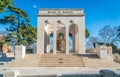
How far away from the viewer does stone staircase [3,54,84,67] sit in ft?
60.0

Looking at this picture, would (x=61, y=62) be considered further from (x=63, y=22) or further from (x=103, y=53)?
(x=63, y=22)

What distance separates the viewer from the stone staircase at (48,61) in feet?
60.0

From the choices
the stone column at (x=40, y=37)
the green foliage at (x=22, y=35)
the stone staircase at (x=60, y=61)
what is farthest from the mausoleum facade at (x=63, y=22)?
the green foliage at (x=22, y=35)

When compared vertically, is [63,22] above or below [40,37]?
above

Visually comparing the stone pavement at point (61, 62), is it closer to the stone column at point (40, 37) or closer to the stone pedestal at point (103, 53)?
the stone pedestal at point (103, 53)

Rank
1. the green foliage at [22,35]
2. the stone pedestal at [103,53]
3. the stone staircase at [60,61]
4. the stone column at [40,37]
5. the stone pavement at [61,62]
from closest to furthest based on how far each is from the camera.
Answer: the stone pavement at [61,62] < the stone staircase at [60,61] < the stone pedestal at [103,53] < the stone column at [40,37] < the green foliage at [22,35]

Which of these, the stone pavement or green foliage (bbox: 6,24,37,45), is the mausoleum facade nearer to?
the stone pavement

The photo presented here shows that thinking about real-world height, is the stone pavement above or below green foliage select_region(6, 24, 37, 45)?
below

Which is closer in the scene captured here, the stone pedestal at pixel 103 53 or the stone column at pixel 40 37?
the stone pedestal at pixel 103 53

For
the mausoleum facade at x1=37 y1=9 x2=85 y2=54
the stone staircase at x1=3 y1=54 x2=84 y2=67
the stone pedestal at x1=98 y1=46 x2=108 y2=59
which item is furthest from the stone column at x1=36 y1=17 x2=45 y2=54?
the stone pedestal at x1=98 y1=46 x2=108 y2=59

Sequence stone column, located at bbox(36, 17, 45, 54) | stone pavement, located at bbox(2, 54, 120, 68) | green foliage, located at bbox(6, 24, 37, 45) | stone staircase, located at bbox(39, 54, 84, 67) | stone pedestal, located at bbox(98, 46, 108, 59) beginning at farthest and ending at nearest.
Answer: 1. green foliage, located at bbox(6, 24, 37, 45)
2. stone column, located at bbox(36, 17, 45, 54)
3. stone pedestal, located at bbox(98, 46, 108, 59)
4. stone staircase, located at bbox(39, 54, 84, 67)
5. stone pavement, located at bbox(2, 54, 120, 68)

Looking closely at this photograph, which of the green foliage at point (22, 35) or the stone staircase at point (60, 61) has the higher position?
the green foliage at point (22, 35)

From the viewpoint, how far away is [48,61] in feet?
63.9

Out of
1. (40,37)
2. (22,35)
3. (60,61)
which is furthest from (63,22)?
(22,35)
